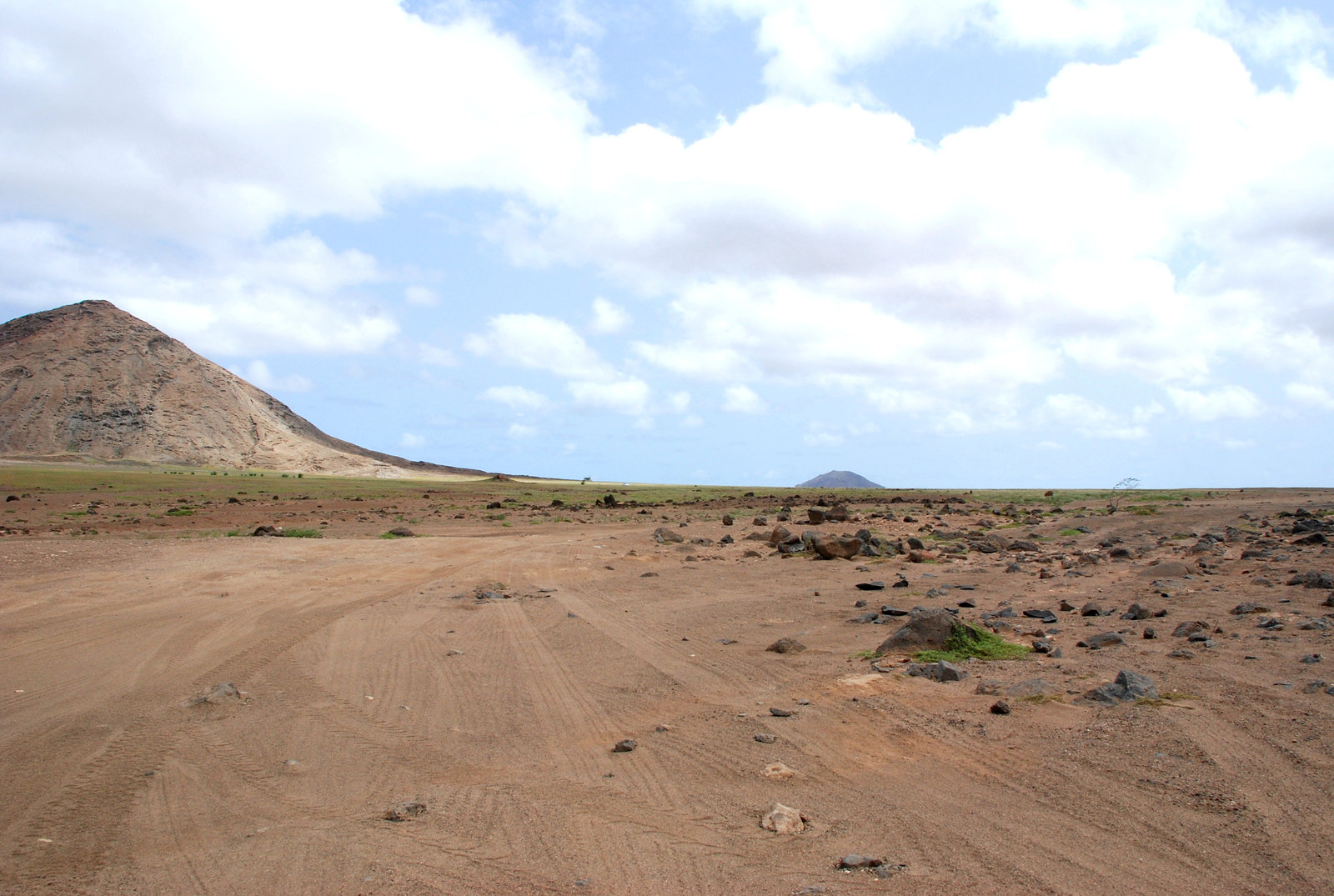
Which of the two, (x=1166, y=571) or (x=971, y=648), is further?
(x=1166, y=571)

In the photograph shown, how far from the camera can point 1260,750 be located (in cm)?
569

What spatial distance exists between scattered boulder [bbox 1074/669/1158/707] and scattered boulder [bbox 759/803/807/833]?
3.40 m

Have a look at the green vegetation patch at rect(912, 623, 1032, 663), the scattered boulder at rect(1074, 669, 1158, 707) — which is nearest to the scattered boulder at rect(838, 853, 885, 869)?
the scattered boulder at rect(1074, 669, 1158, 707)

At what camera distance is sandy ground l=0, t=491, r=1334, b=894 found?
4.50 metres

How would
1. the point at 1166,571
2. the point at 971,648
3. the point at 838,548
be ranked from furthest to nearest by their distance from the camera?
the point at 838,548
the point at 1166,571
the point at 971,648

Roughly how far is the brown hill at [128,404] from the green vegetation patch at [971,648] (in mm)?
119402

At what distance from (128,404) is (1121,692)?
134m

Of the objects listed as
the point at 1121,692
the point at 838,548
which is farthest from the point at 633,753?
the point at 838,548

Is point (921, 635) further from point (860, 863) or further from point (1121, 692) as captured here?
point (860, 863)

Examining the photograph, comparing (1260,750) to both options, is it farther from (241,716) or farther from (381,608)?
(381,608)

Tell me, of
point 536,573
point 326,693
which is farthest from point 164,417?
point 326,693

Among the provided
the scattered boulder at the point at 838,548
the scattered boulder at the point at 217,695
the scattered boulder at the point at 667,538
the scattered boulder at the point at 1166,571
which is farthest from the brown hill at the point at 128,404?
the scattered boulder at the point at 1166,571

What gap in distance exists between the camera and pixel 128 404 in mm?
113125

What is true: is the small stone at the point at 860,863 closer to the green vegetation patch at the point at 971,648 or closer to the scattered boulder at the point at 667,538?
the green vegetation patch at the point at 971,648
